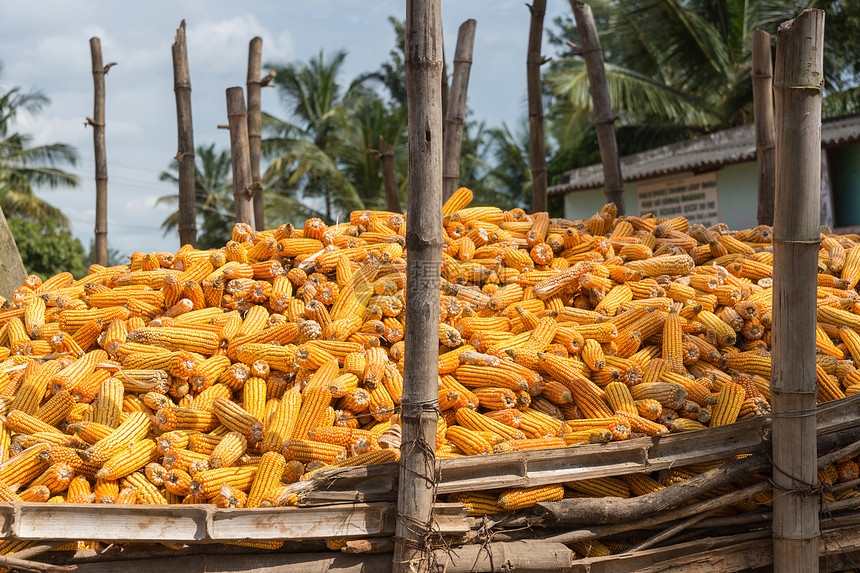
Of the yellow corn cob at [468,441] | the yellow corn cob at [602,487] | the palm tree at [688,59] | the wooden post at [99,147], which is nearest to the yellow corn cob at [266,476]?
the yellow corn cob at [468,441]

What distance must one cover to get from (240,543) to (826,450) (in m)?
3.05

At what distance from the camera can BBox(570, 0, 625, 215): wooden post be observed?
740cm

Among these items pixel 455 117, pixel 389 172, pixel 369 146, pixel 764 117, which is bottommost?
pixel 389 172

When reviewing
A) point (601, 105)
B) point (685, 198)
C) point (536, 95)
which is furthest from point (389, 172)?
point (685, 198)

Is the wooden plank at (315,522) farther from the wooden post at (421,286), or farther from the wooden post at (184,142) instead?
the wooden post at (184,142)

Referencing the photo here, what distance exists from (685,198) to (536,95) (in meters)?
6.91

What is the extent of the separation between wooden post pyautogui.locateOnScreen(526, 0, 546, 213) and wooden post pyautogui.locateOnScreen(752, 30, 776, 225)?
2.36 meters

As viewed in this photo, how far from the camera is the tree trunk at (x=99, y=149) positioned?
927 centimetres

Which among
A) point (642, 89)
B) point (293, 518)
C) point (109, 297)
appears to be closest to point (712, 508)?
point (293, 518)

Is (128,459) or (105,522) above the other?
(128,459)

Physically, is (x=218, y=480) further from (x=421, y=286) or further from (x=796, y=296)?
(x=796, y=296)

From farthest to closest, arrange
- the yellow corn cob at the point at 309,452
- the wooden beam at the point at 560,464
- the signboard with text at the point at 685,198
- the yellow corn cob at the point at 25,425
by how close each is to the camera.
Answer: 1. the signboard with text at the point at 685,198
2. the yellow corn cob at the point at 25,425
3. the yellow corn cob at the point at 309,452
4. the wooden beam at the point at 560,464

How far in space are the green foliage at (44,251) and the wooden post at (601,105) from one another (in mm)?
16844

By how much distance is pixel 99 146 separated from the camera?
30.4 feet
